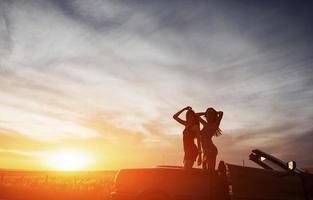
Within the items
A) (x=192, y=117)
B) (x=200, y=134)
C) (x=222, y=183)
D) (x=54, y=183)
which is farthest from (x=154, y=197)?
(x=54, y=183)

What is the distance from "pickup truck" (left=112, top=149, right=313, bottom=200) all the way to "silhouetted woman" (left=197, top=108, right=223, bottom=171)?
0.65 m

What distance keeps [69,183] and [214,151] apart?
75.5 ft

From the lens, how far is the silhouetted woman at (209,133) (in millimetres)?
7273

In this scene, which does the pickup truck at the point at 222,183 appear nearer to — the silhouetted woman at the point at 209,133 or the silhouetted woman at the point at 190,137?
the silhouetted woman at the point at 209,133

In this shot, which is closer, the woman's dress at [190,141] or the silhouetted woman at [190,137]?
the silhouetted woman at [190,137]

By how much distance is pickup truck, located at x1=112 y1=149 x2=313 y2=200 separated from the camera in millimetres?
5977

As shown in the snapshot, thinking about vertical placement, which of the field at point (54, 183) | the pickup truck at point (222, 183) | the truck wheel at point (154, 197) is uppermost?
the field at point (54, 183)

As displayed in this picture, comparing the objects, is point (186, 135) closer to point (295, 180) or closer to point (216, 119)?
point (216, 119)

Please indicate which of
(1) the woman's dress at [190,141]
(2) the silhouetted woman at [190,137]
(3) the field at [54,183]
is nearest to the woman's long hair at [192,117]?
(2) the silhouetted woman at [190,137]

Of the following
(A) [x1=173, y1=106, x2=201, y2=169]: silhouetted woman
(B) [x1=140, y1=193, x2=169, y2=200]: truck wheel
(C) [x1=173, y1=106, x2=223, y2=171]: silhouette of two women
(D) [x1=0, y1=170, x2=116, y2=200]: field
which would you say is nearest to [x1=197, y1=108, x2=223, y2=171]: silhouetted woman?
(C) [x1=173, y1=106, x2=223, y2=171]: silhouette of two women

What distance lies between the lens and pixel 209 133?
7.70 metres

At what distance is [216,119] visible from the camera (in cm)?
787

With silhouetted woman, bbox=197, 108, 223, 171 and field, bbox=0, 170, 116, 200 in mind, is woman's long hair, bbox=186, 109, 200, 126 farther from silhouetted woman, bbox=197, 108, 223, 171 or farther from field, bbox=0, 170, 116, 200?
field, bbox=0, 170, 116, 200

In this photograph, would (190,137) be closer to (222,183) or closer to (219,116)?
(219,116)
